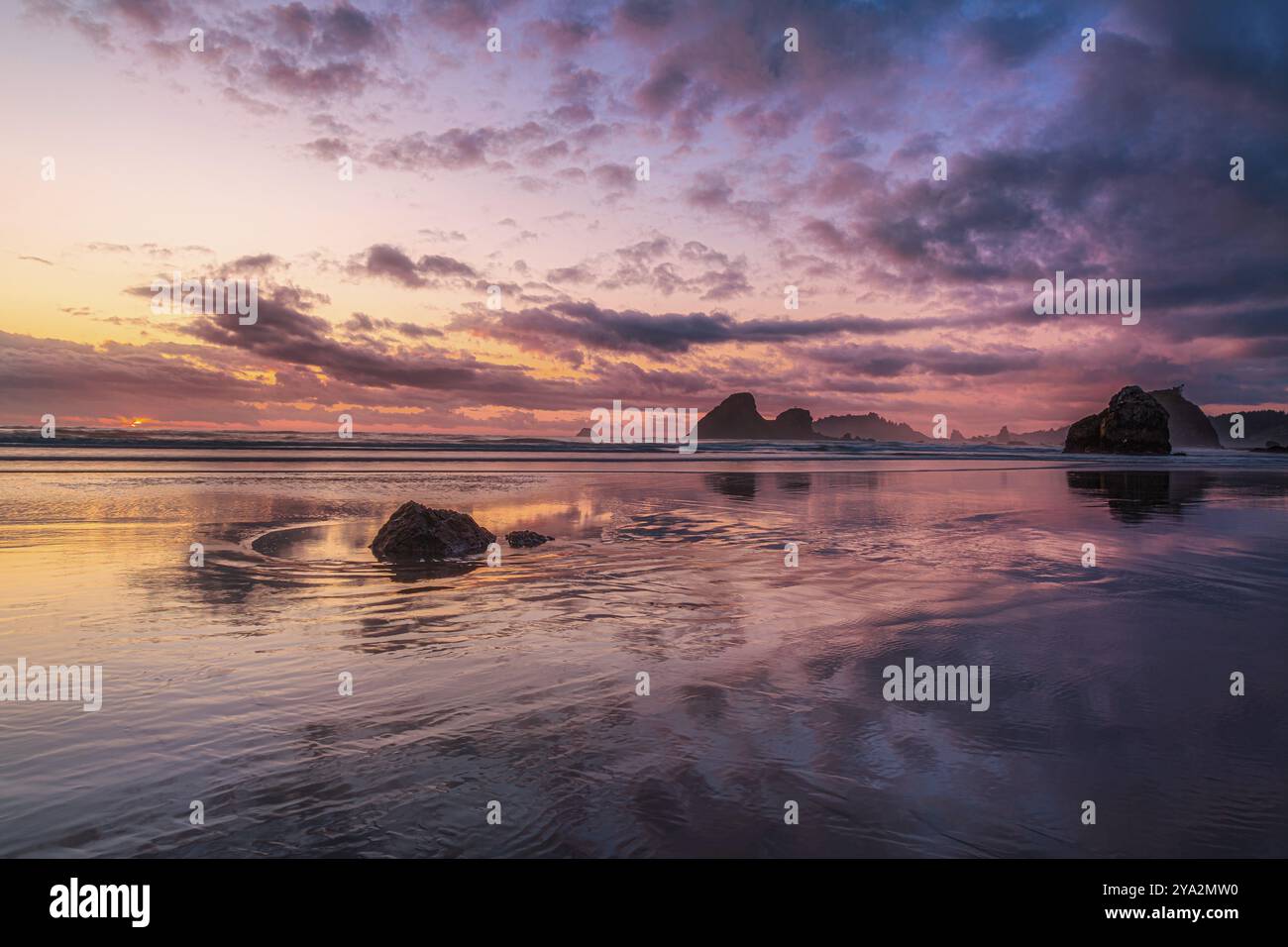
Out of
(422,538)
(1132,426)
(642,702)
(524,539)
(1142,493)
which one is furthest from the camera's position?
(1132,426)

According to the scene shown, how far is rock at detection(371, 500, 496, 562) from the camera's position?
11.0 m

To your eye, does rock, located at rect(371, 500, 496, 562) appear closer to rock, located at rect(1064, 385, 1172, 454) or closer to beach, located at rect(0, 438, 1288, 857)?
beach, located at rect(0, 438, 1288, 857)

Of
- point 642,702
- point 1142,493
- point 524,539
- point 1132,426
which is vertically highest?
point 1132,426

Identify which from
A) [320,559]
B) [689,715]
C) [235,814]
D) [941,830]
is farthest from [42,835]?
[320,559]

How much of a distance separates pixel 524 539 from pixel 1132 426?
8788 centimetres

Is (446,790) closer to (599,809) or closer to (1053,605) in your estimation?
(599,809)

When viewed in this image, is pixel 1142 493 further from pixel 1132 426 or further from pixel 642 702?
pixel 1132 426

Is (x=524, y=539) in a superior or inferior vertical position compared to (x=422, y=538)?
inferior

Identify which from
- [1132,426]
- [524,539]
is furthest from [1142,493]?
[1132,426]

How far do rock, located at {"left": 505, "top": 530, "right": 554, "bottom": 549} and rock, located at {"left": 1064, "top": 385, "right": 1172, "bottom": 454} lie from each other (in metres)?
86.3

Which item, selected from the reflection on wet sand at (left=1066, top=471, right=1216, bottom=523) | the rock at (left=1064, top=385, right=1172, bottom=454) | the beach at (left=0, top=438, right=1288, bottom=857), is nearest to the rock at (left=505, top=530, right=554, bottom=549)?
the beach at (left=0, top=438, right=1288, bottom=857)

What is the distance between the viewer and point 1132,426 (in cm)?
7506

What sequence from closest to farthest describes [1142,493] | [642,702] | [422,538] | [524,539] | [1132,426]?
1. [642,702]
2. [422,538]
3. [524,539]
4. [1142,493]
5. [1132,426]
